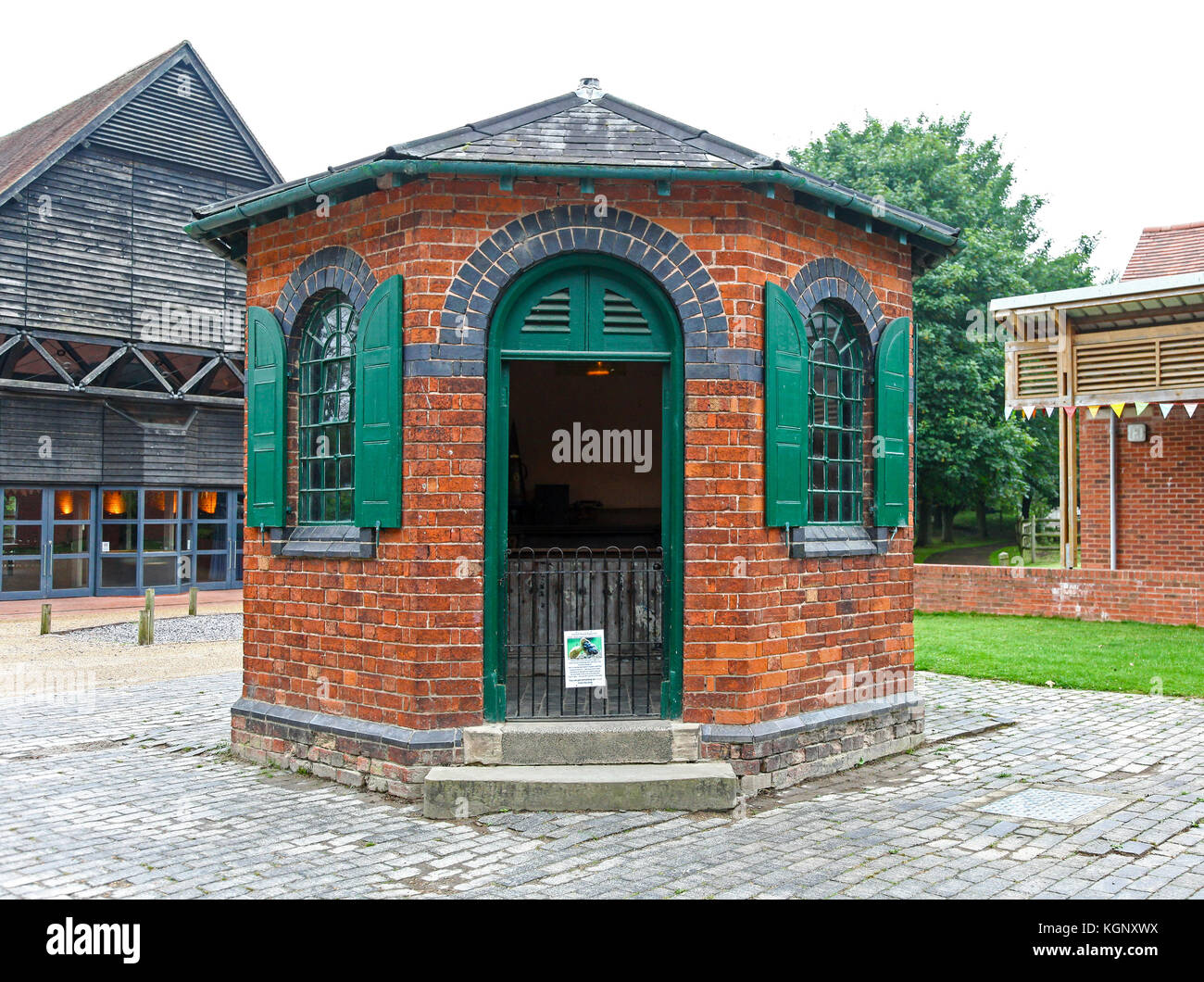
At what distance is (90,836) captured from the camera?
20.0 ft

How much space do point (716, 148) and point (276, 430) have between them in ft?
12.4

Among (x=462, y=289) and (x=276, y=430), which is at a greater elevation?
(x=462, y=289)

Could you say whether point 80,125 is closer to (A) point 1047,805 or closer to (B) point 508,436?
(B) point 508,436

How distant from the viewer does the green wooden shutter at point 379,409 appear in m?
6.94

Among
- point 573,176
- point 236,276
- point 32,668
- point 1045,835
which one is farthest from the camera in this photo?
point 236,276

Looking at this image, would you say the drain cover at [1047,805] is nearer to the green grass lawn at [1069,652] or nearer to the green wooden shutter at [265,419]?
the green grass lawn at [1069,652]

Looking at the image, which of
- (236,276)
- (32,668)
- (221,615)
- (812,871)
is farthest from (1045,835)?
(236,276)

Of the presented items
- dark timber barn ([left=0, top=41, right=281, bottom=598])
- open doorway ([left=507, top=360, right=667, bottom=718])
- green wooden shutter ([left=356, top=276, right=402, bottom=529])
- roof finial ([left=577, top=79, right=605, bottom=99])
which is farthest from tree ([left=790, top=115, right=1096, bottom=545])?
green wooden shutter ([left=356, top=276, right=402, bottom=529])

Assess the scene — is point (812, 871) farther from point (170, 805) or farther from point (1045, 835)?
point (170, 805)

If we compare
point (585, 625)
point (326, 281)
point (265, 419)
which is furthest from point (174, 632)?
point (326, 281)

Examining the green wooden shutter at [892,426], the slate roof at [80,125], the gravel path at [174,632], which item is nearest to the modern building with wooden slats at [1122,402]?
the green wooden shutter at [892,426]

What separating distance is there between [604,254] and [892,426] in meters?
2.79

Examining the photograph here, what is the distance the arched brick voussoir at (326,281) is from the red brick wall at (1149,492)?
15134 millimetres

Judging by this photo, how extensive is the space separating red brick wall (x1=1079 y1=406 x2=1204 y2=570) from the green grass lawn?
233 centimetres
